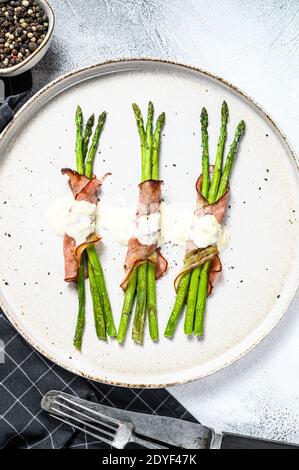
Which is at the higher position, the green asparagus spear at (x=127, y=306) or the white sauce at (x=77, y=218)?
the white sauce at (x=77, y=218)

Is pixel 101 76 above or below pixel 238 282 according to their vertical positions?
above

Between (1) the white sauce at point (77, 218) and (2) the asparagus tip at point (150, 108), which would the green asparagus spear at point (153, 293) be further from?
(1) the white sauce at point (77, 218)

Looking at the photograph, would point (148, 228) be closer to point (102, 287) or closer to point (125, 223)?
point (125, 223)

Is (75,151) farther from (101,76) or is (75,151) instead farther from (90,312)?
(90,312)

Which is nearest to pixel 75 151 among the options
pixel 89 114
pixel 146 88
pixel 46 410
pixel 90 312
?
pixel 89 114

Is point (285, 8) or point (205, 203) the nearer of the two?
point (205, 203)

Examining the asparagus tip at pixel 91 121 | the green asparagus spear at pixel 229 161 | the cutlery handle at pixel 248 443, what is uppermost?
the asparagus tip at pixel 91 121

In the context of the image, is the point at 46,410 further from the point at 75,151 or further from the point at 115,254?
the point at 75,151

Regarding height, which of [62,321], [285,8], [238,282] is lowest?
[62,321]

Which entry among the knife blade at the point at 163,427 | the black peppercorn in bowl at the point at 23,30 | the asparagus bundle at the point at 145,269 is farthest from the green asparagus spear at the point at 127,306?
the black peppercorn in bowl at the point at 23,30
